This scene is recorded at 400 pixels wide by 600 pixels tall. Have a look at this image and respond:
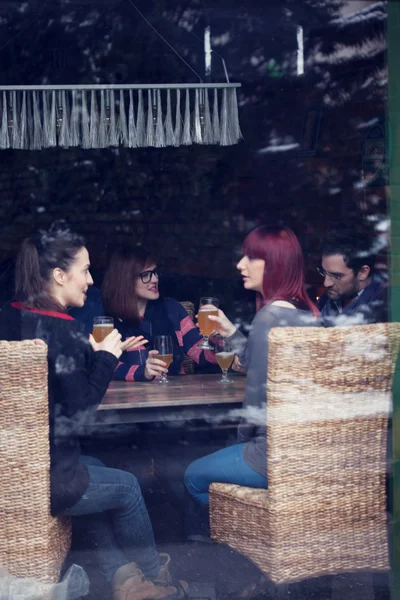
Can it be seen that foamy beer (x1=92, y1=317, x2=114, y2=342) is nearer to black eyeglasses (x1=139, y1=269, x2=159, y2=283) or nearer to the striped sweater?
the striped sweater

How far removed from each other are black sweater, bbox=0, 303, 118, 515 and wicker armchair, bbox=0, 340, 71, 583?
0.05m

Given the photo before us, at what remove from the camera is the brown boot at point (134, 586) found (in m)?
2.40

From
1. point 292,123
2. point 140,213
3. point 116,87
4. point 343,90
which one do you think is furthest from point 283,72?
point 140,213

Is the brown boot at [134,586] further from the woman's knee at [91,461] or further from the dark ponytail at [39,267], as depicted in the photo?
the dark ponytail at [39,267]

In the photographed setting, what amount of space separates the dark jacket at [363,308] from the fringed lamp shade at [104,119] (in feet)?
4.10

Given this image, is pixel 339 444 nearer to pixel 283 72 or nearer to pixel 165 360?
pixel 165 360

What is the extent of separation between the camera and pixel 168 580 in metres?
2.47

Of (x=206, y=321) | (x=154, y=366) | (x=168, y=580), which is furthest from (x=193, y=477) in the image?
(x=206, y=321)

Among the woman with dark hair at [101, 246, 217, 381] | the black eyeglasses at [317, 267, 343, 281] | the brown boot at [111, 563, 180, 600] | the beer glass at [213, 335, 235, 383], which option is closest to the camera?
the brown boot at [111, 563, 180, 600]

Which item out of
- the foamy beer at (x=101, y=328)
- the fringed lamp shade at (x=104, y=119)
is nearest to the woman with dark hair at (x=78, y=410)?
the foamy beer at (x=101, y=328)

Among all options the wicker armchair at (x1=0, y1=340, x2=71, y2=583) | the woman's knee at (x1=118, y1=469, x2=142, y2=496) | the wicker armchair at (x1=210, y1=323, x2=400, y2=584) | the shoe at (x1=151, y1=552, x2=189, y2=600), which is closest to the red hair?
the wicker armchair at (x1=210, y1=323, x2=400, y2=584)

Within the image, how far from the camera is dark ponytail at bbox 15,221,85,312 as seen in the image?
2.29 metres

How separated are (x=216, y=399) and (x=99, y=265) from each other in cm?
91

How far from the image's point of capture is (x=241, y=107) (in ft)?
12.3
